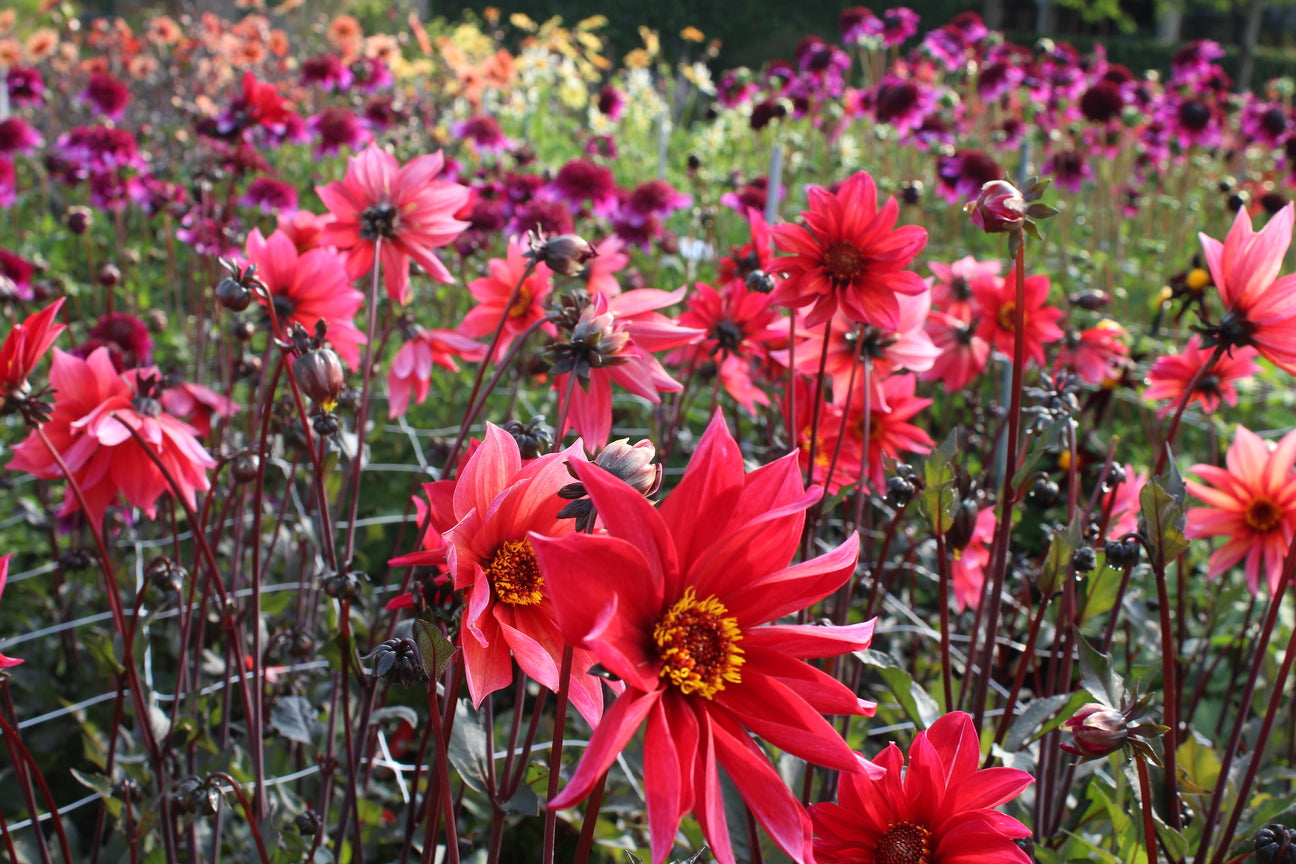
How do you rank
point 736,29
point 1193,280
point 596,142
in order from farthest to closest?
point 736,29, point 596,142, point 1193,280

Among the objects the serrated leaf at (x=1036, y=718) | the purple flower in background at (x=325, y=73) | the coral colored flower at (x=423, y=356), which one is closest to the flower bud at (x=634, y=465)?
the serrated leaf at (x=1036, y=718)

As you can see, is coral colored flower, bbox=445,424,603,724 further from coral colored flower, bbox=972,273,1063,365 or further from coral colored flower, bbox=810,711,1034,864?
coral colored flower, bbox=972,273,1063,365

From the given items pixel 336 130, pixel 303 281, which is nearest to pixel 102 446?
pixel 303 281

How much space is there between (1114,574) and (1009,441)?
1.05ft

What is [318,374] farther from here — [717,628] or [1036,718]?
[1036,718]

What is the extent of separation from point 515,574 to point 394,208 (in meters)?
0.80

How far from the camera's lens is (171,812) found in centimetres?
137

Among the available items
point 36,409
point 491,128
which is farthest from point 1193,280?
point 491,128

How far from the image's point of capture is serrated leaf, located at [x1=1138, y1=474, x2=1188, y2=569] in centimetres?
93

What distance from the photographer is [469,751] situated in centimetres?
106

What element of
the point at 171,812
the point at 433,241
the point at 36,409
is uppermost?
the point at 433,241

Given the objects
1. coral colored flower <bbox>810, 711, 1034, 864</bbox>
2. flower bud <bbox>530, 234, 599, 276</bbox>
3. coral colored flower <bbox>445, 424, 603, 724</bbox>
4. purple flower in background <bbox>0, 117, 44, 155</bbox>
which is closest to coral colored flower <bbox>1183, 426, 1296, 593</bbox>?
coral colored flower <bbox>810, 711, 1034, 864</bbox>

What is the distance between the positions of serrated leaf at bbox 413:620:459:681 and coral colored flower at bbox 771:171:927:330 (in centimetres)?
68

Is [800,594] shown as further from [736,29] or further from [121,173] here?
[736,29]
